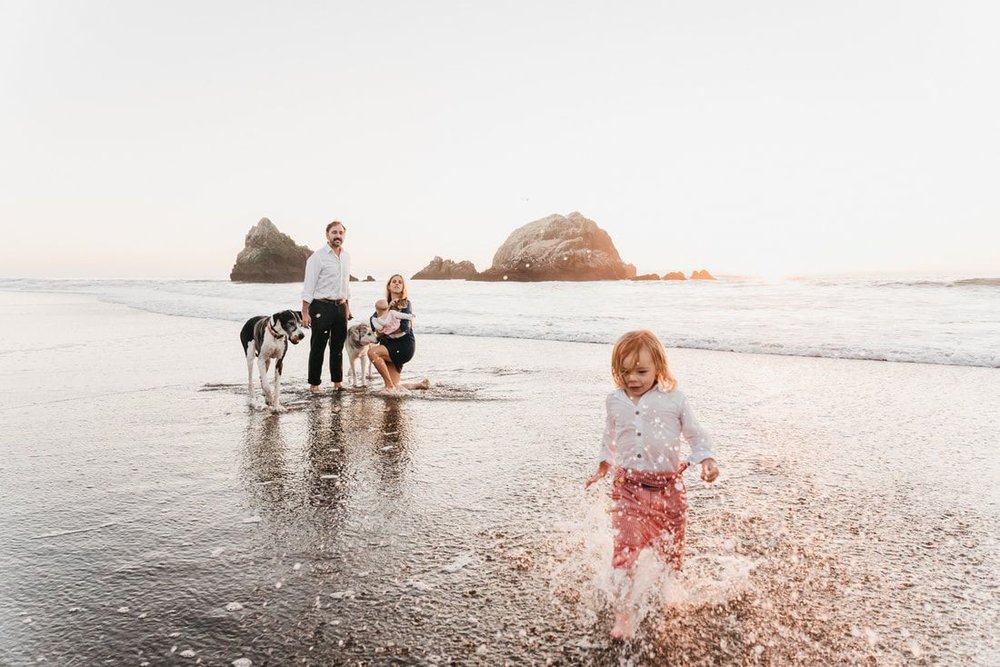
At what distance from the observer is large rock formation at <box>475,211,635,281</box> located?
342 ft

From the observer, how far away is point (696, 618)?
9.57 ft

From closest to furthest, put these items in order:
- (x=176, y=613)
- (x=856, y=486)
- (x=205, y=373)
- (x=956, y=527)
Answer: (x=176, y=613) → (x=956, y=527) → (x=856, y=486) → (x=205, y=373)

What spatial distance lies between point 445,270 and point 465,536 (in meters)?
109

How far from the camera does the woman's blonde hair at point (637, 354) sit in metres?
3.31

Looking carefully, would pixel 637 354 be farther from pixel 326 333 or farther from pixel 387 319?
pixel 326 333

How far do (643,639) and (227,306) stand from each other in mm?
28384

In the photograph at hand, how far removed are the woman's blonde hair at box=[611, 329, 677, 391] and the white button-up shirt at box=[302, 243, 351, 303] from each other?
641 centimetres

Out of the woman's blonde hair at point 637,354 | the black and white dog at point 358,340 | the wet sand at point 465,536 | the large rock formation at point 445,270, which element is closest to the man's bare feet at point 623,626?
the wet sand at point 465,536

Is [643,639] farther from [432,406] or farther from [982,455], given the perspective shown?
[432,406]

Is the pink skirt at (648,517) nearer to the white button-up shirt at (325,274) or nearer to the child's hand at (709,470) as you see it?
the child's hand at (709,470)

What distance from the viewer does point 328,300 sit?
9.23m

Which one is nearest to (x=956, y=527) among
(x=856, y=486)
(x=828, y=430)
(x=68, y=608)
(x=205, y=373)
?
(x=856, y=486)

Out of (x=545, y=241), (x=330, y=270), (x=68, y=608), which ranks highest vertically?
(x=545, y=241)

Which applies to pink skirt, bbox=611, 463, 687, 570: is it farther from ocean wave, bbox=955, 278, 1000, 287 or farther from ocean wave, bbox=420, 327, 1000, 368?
ocean wave, bbox=955, 278, 1000, 287
